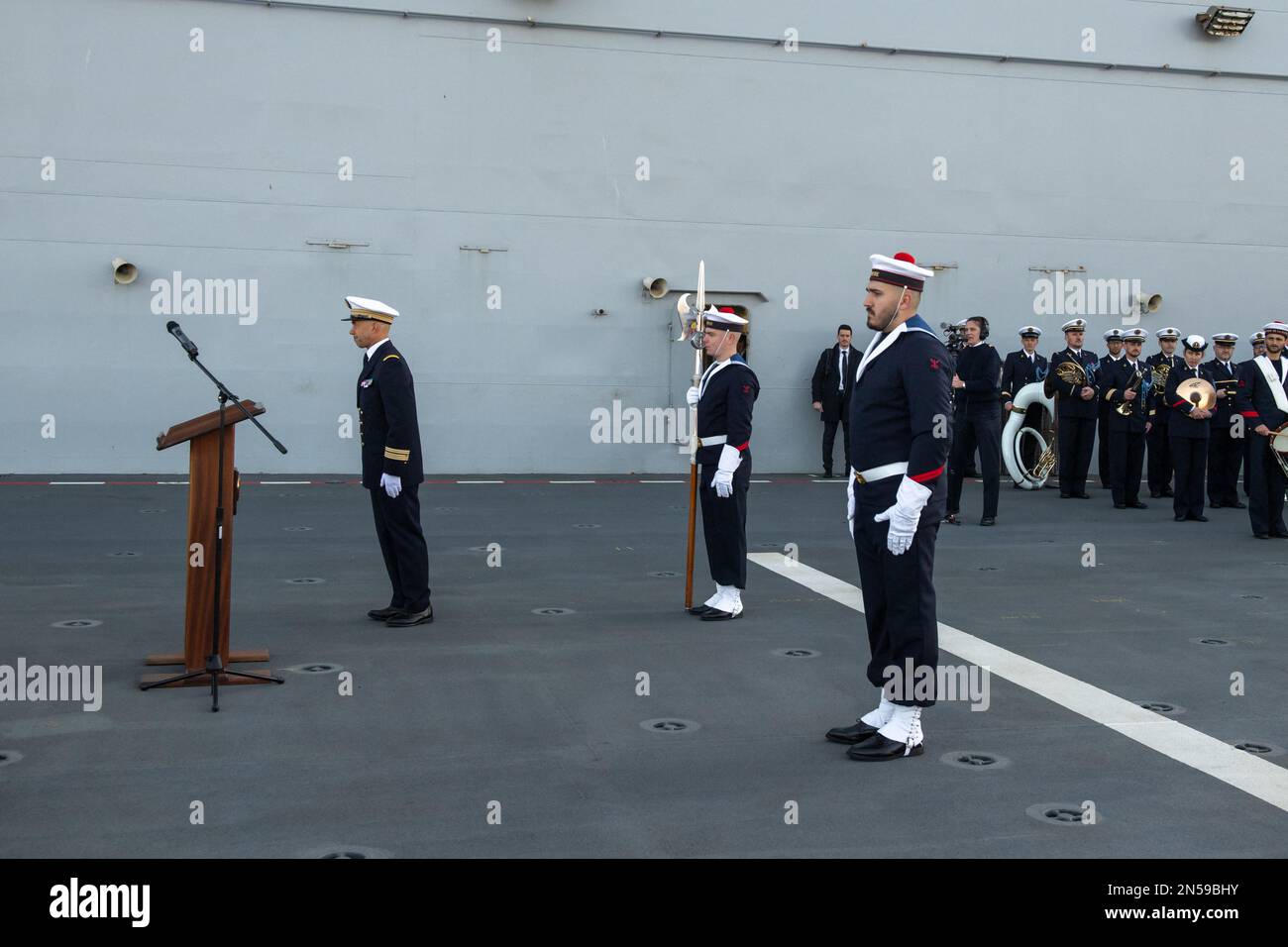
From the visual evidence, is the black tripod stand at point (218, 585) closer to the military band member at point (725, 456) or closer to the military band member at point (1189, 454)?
the military band member at point (725, 456)

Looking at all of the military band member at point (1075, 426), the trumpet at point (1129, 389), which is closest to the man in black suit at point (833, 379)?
the military band member at point (1075, 426)

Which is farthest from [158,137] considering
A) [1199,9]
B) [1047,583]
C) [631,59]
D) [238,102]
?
[1199,9]

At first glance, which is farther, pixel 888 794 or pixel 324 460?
pixel 324 460

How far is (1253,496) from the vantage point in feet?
38.5

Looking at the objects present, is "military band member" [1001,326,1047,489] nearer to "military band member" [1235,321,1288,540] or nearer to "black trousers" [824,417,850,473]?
"black trousers" [824,417,850,473]

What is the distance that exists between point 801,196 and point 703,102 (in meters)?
1.82

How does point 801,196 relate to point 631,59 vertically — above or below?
below

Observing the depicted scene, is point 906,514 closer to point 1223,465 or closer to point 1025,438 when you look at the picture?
point 1223,465

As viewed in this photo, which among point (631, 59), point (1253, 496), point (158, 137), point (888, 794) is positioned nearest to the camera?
point (888, 794)

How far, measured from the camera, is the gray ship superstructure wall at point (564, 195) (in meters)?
15.4

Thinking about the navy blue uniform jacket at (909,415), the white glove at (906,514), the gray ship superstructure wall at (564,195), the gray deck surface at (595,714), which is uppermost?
the gray ship superstructure wall at (564,195)

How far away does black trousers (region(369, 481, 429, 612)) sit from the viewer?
7336 millimetres

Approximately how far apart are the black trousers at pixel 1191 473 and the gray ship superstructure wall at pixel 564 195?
559 cm
